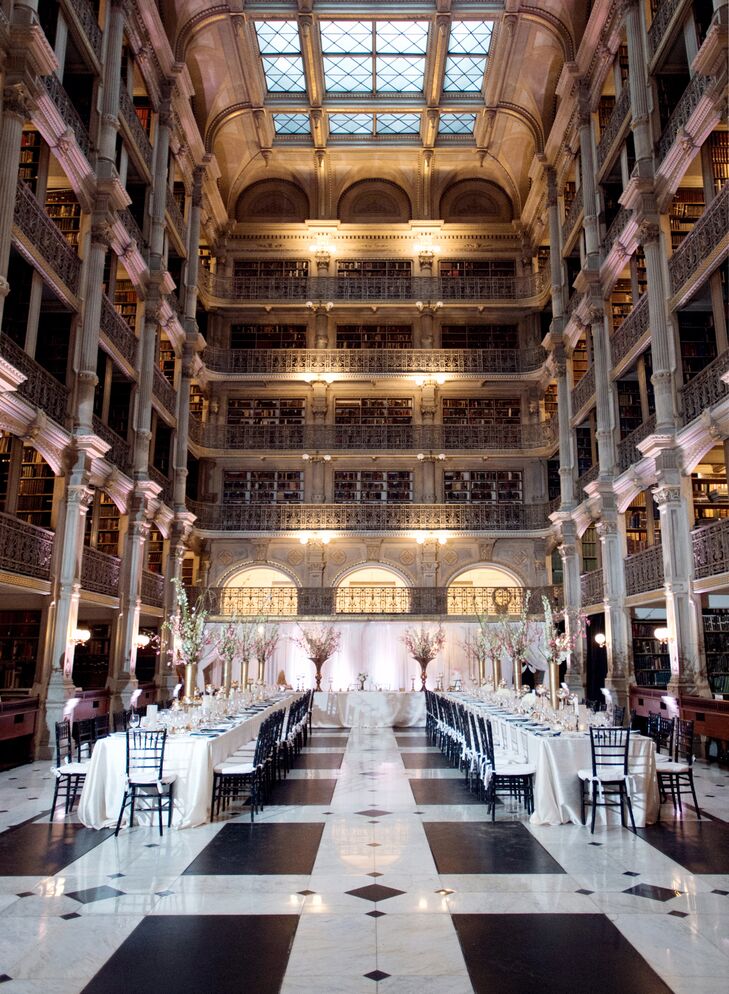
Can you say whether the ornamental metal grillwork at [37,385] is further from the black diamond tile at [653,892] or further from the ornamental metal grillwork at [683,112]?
the ornamental metal grillwork at [683,112]

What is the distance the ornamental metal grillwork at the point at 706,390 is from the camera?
982 cm

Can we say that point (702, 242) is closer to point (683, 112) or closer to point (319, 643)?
point (683, 112)

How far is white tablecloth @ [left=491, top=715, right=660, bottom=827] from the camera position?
6.16m

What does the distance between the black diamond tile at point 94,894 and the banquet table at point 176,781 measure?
1615 millimetres

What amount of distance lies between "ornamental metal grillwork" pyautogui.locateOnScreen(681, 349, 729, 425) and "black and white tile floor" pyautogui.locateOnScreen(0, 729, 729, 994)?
17.5ft

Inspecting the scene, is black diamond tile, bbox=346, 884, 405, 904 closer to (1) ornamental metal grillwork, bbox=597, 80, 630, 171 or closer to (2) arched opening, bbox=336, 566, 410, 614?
(1) ornamental metal grillwork, bbox=597, 80, 630, 171

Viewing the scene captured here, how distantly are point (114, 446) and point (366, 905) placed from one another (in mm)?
10745

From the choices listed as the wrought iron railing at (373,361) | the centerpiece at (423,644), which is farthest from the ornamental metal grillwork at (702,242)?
the wrought iron railing at (373,361)

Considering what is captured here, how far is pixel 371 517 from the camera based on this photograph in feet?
66.6

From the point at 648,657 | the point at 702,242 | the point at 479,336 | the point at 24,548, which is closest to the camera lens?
the point at 24,548

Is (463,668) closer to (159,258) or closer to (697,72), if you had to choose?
(159,258)

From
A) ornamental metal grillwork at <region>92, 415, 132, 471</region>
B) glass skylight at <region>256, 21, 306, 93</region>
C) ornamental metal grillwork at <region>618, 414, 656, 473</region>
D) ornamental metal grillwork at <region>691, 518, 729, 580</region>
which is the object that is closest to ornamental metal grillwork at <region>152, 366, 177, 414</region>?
ornamental metal grillwork at <region>92, 415, 132, 471</region>

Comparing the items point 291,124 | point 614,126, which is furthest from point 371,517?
point 291,124

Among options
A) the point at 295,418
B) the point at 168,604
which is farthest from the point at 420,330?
the point at 168,604
